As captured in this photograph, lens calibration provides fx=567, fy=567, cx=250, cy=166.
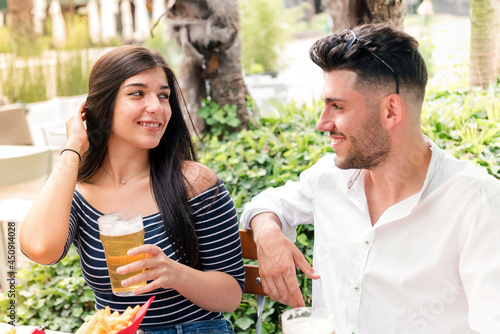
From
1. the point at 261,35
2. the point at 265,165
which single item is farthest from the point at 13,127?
the point at 261,35

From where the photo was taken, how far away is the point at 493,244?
125cm

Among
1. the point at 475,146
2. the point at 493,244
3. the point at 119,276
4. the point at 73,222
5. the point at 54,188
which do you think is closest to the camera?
the point at 493,244

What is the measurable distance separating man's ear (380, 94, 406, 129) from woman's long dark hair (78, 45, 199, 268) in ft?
2.30

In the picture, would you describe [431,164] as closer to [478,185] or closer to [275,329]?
[478,185]

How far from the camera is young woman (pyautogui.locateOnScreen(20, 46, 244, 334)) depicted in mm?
1710

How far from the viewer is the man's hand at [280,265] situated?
142 centimetres

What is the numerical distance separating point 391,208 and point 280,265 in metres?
0.32

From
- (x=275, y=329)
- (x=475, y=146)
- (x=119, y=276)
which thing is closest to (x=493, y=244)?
(x=119, y=276)

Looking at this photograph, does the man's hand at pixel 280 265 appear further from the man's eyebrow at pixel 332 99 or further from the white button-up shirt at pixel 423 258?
the man's eyebrow at pixel 332 99

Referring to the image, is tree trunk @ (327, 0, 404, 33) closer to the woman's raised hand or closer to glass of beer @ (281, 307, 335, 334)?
the woman's raised hand

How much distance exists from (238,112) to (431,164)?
2.52 metres

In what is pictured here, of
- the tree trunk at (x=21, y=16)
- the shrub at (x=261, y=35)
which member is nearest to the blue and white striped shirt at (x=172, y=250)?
the tree trunk at (x=21, y=16)

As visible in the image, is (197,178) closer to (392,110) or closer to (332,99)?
(332,99)

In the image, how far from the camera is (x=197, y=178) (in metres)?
1.90
